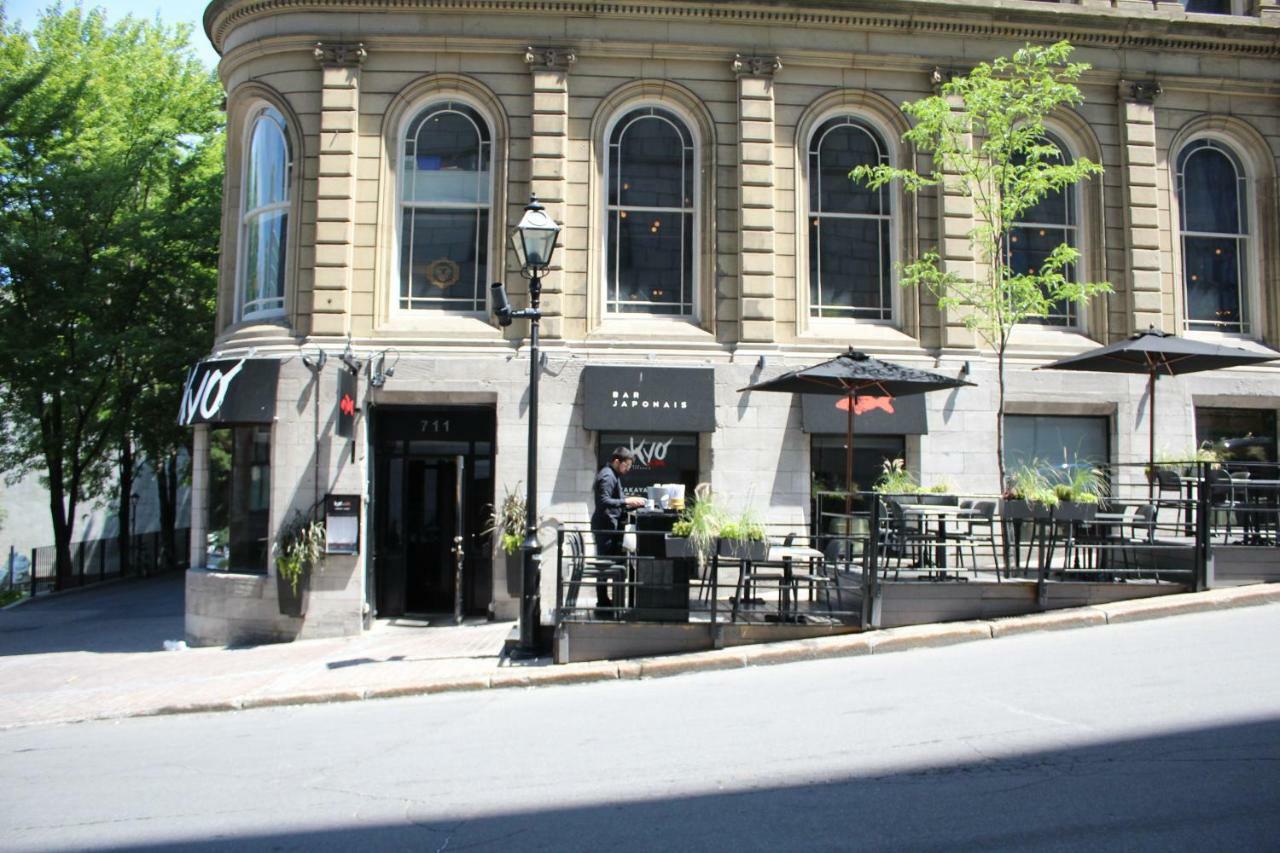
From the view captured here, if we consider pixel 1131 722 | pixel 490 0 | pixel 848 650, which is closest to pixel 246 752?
pixel 848 650

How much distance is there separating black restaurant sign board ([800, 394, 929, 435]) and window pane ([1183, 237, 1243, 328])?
17.0 feet

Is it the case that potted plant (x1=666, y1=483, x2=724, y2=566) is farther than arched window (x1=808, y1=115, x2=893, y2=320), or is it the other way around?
arched window (x1=808, y1=115, x2=893, y2=320)

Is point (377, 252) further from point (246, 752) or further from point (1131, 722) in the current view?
point (1131, 722)

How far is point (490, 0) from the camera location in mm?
14141

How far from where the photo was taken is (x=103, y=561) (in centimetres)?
2648

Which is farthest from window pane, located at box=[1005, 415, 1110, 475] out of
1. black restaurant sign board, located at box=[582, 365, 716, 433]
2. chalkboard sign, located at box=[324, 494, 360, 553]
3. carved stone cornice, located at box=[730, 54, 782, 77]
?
chalkboard sign, located at box=[324, 494, 360, 553]

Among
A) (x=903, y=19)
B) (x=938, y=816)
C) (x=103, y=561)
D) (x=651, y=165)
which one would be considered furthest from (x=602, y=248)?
(x=103, y=561)

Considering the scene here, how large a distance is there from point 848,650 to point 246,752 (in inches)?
217

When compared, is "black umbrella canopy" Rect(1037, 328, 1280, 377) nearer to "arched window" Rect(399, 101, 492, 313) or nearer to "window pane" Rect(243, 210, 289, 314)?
"arched window" Rect(399, 101, 492, 313)

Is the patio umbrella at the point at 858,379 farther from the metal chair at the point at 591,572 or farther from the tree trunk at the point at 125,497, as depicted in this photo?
the tree trunk at the point at 125,497

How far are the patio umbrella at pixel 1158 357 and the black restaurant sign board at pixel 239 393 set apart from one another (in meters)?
10.6

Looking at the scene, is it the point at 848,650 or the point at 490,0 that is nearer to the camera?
the point at 848,650

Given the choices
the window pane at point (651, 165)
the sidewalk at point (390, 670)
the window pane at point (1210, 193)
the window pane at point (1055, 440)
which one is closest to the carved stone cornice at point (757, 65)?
the window pane at point (651, 165)

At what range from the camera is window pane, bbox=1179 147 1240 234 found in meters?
15.6
